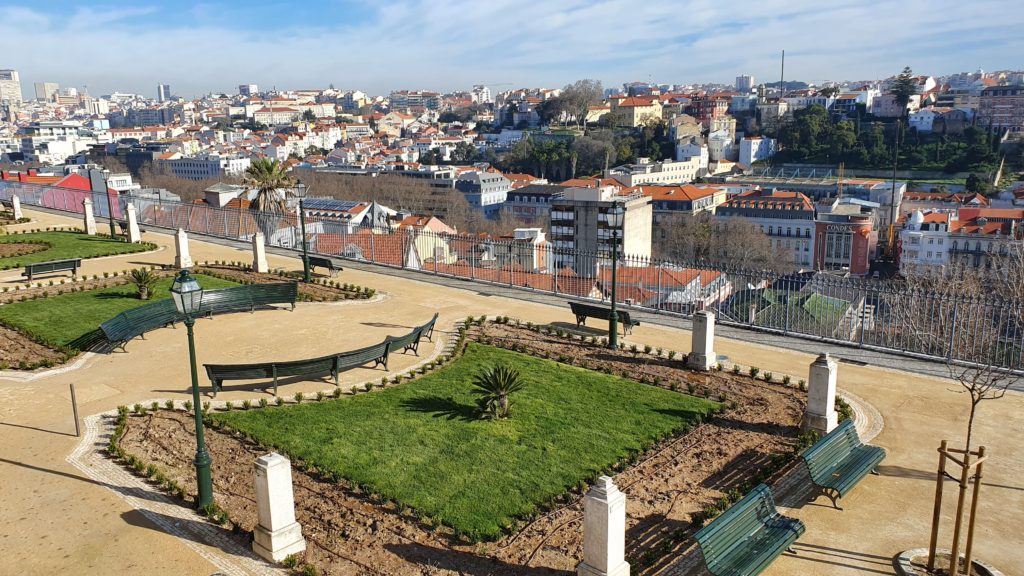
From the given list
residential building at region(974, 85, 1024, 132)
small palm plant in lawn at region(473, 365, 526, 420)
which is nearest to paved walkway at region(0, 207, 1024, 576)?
small palm plant in lawn at region(473, 365, 526, 420)

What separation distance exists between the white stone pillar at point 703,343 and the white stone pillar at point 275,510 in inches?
304

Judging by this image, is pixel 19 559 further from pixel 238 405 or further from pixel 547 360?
pixel 547 360

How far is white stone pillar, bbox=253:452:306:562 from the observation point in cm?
714

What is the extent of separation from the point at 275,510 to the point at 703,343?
8.02 m

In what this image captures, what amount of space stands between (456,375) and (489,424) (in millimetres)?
2347

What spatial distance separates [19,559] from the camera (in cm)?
727

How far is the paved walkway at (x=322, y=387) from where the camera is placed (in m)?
7.42

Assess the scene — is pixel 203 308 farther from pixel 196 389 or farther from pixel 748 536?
pixel 748 536

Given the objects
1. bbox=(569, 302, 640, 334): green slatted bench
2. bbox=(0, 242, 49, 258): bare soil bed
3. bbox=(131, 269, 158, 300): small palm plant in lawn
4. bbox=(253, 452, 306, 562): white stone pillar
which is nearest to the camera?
bbox=(253, 452, 306, 562): white stone pillar

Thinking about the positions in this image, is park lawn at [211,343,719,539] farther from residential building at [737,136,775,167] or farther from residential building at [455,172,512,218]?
residential building at [737,136,775,167]

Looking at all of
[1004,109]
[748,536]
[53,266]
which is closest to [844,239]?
[1004,109]

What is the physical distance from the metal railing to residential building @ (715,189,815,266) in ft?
177

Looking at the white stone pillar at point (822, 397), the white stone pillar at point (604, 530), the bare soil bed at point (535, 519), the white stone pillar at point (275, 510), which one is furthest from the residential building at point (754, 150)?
the white stone pillar at point (275, 510)

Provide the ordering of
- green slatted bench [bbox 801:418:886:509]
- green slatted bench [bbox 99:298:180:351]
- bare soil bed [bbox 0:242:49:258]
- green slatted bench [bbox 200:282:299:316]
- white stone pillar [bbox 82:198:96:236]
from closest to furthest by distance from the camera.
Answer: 1. green slatted bench [bbox 801:418:886:509]
2. green slatted bench [bbox 99:298:180:351]
3. green slatted bench [bbox 200:282:299:316]
4. bare soil bed [bbox 0:242:49:258]
5. white stone pillar [bbox 82:198:96:236]
